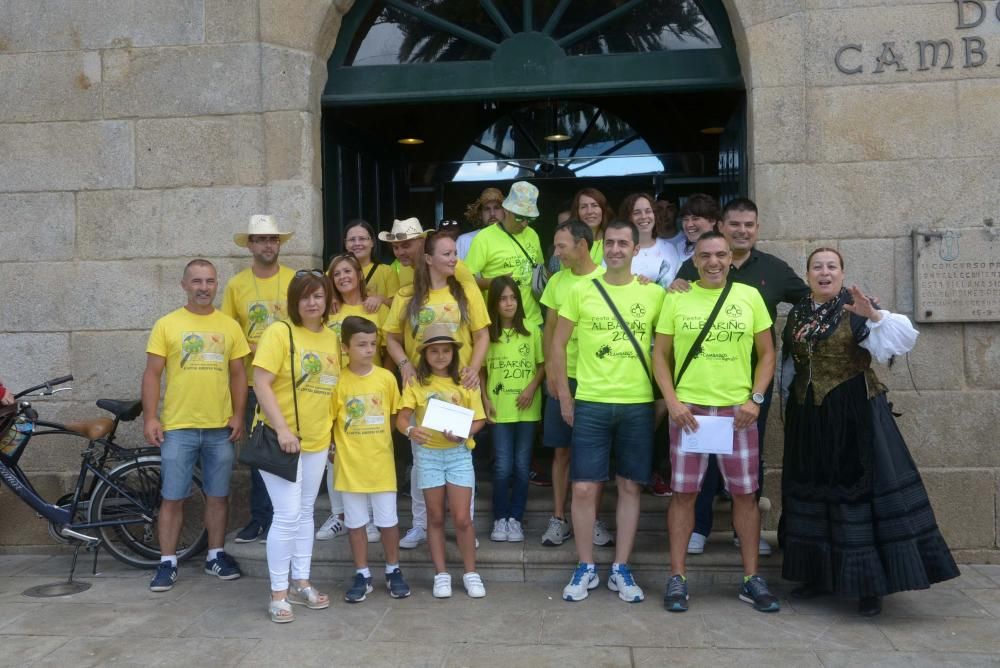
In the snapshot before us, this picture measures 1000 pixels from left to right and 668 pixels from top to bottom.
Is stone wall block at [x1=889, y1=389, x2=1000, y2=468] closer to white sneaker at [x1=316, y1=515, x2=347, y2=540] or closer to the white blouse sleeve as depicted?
the white blouse sleeve

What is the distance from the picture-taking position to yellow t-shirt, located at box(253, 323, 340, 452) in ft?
16.6

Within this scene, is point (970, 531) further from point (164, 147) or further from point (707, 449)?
point (164, 147)

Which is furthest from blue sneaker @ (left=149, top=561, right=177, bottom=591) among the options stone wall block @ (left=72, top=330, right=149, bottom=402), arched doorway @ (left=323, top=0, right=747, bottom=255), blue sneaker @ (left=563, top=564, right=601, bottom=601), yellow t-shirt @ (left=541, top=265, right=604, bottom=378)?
yellow t-shirt @ (left=541, top=265, right=604, bottom=378)

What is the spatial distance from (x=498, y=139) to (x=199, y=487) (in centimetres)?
464

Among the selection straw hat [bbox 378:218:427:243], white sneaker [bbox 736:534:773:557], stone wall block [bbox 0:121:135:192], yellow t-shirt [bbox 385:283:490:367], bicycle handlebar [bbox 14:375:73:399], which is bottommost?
white sneaker [bbox 736:534:773:557]

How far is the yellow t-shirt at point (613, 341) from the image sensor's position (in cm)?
513

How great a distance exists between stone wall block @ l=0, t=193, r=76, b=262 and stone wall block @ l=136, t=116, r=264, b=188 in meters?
0.58

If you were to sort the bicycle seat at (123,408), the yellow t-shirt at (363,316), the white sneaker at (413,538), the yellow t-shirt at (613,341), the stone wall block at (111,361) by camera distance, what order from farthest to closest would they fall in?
the stone wall block at (111,361)
the bicycle seat at (123,408)
the white sneaker at (413,538)
the yellow t-shirt at (363,316)
the yellow t-shirt at (613,341)

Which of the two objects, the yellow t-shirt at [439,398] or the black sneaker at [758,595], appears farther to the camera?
the yellow t-shirt at [439,398]

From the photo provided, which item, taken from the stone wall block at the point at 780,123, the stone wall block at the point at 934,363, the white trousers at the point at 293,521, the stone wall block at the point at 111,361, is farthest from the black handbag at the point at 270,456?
the stone wall block at the point at 934,363

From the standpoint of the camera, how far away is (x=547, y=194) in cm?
909

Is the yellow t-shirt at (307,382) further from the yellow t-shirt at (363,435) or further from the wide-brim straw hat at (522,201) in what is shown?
the wide-brim straw hat at (522,201)

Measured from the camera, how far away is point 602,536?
5719 mm

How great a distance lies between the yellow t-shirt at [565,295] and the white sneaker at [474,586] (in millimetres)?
1234
